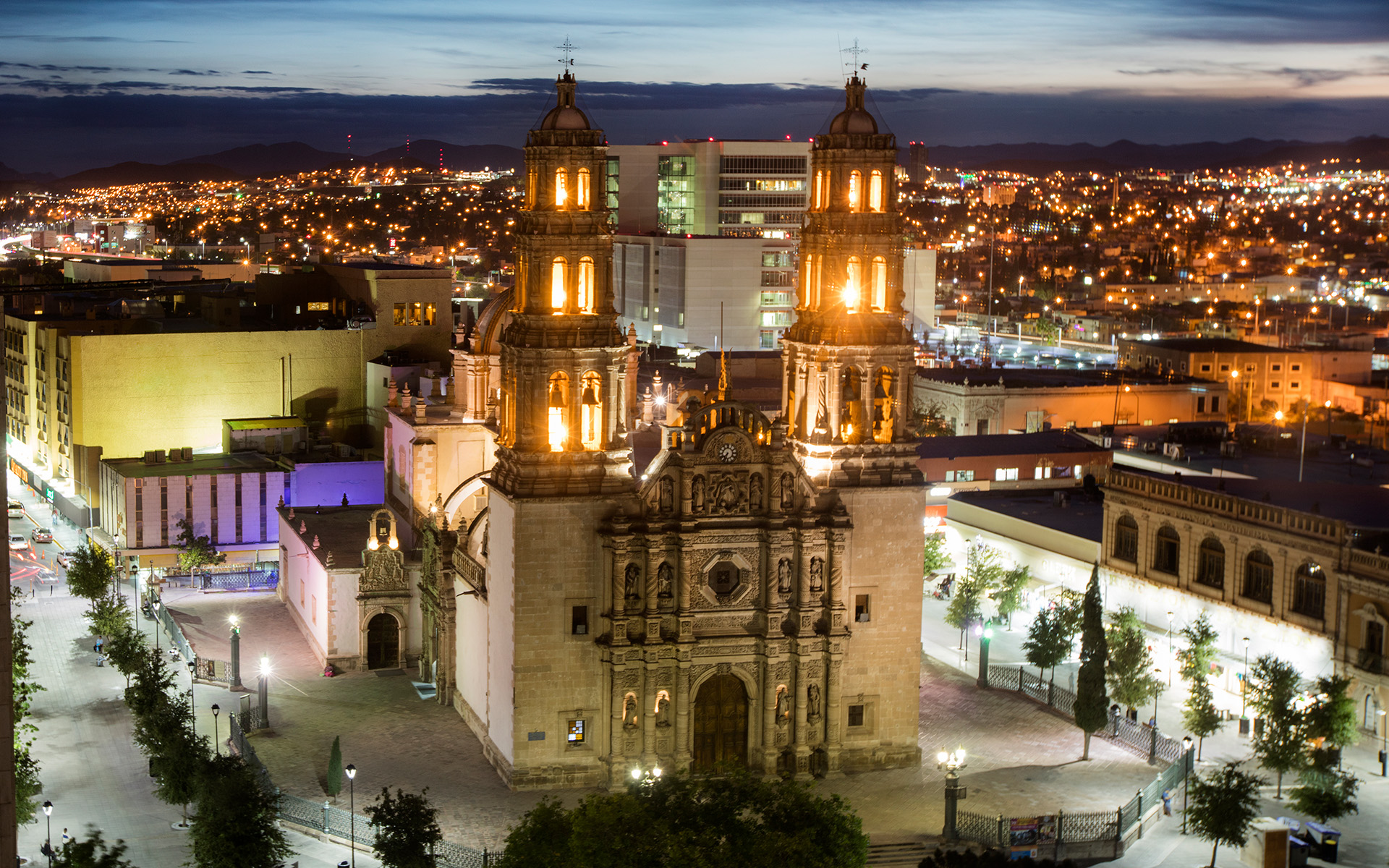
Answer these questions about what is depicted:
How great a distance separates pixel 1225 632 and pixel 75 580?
51.1 m

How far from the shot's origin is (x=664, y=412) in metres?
77.1

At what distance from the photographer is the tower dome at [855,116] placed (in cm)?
5722

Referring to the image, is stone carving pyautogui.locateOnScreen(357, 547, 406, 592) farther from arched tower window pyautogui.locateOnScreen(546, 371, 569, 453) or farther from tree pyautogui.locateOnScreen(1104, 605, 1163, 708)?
tree pyautogui.locateOnScreen(1104, 605, 1163, 708)

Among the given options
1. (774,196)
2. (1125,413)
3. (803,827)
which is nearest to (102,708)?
(803,827)

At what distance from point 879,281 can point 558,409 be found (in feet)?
39.4

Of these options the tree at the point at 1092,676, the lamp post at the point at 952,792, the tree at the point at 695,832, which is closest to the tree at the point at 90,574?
the tree at the point at 695,832

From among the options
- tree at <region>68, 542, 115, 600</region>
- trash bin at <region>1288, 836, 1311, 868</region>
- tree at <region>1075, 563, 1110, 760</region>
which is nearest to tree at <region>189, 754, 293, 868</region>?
tree at <region>1075, 563, 1110, 760</region>

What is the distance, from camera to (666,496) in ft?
180

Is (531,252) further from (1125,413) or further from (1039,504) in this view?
(1125,413)

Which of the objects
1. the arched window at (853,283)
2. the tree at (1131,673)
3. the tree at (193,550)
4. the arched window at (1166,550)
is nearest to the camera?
the arched window at (853,283)

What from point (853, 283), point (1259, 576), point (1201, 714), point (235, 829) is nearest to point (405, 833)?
point (235, 829)

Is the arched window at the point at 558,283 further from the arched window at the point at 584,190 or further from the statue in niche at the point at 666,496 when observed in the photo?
the statue in niche at the point at 666,496

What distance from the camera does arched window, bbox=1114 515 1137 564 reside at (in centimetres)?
7275

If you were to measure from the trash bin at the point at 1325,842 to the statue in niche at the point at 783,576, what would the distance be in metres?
17.9
